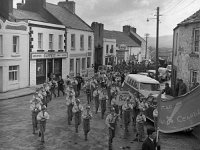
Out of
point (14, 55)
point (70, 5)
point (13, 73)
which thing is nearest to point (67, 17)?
point (70, 5)

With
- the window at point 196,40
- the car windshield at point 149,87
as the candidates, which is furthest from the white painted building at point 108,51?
the car windshield at point 149,87

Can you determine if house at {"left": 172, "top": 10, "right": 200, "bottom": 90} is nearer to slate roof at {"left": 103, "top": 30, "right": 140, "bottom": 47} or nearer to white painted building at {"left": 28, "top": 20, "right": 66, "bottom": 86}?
white painted building at {"left": 28, "top": 20, "right": 66, "bottom": 86}

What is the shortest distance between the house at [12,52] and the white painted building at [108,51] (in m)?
22.9

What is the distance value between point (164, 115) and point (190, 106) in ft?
3.31

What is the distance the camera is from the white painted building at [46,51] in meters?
31.9

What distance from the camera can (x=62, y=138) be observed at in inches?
551

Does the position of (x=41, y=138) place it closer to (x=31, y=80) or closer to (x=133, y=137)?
(x=133, y=137)

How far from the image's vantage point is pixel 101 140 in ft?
45.6

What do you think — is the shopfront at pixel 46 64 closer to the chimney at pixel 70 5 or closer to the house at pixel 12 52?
the house at pixel 12 52

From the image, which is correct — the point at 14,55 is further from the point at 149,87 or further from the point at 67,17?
the point at 67,17

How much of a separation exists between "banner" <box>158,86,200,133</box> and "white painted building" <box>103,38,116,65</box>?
132ft

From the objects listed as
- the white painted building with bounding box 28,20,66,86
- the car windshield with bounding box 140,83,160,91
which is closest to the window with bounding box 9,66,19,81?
the white painted building with bounding box 28,20,66,86

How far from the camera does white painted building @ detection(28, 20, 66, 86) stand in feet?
105

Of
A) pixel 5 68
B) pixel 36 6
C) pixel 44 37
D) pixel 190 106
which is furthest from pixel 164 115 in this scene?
pixel 36 6
